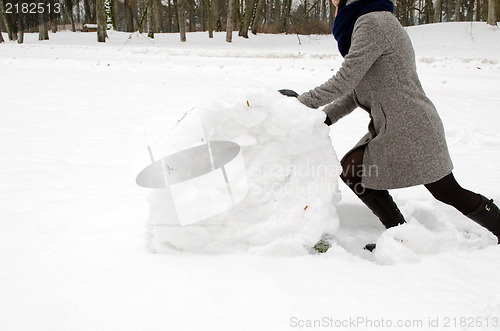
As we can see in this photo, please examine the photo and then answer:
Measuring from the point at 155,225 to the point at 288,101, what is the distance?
0.95 metres

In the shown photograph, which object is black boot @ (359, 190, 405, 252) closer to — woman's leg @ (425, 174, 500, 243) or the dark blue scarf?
woman's leg @ (425, 174, 500, 243)

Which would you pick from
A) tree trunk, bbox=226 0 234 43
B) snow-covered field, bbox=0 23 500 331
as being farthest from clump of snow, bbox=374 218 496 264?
tree trunk, bbox=226 0 234 43

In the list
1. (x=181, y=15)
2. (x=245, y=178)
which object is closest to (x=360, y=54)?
(x=245, y=178)

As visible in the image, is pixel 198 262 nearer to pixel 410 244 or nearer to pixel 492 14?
pixel 410 244

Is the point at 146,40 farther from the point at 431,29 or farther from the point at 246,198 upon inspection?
the point at 246,198

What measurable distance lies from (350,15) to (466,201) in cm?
117

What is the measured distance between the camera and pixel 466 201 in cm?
205

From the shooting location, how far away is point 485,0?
82.1 feet

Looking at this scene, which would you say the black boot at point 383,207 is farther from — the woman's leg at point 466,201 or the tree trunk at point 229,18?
the tree trunk at point 229,18

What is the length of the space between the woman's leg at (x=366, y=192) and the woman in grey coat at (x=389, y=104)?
4 centimetres

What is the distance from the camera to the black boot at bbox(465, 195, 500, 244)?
2.08m

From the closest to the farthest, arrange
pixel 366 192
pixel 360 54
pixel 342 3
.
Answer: pixel 360 54, pixel 342 3, pixel 366 192

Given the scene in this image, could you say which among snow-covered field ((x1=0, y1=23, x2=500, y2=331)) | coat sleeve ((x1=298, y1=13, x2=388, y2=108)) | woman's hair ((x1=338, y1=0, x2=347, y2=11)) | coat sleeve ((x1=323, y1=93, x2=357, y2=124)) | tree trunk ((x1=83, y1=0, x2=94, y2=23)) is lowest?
snow-covered field ((x1=0, y1=23, x2=500, y2=331))

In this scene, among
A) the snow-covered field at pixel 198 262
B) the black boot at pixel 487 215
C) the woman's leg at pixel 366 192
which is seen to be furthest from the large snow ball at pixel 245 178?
the black boot at pixel 487 215
